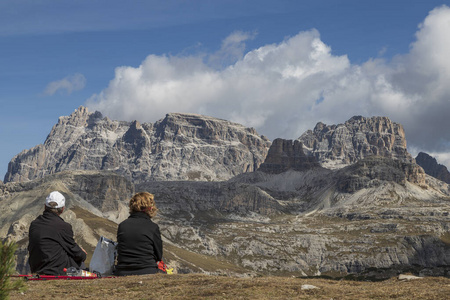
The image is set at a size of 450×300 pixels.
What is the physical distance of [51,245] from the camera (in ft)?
87.2

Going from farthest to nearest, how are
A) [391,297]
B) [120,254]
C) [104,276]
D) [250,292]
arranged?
1. [104,276]
2. [120,254]
3. [250,292]
4. [391,297]

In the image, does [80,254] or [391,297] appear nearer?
[391,297]

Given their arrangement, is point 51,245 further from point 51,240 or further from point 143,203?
point 143,203

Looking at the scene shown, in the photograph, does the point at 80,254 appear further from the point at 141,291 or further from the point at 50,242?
the point at 141,291

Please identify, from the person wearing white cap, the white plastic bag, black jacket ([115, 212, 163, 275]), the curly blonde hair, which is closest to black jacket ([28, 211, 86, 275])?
the person wearing white cap

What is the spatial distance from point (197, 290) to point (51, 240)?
754 centimetres

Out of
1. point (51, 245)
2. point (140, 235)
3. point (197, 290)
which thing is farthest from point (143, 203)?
point (51, 245)

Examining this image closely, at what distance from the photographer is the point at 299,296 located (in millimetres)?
24500

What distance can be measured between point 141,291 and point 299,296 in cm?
748

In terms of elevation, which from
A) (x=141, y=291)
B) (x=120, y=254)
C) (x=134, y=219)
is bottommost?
(x=141, y=291)

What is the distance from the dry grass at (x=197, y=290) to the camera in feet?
80.4

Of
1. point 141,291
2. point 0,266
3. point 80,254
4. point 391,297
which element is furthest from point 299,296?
point 0,266

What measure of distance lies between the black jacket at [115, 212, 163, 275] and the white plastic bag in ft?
1.94

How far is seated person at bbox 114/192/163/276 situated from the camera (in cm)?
2572
